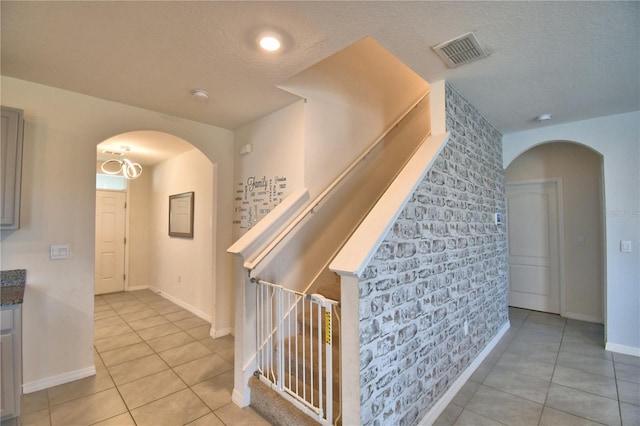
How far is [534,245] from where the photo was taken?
176 inches

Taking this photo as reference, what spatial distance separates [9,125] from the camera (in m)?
2.13

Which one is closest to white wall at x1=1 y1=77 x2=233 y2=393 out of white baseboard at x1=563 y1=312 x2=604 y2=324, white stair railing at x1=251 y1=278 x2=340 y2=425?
white stair railing at x1=251 y1=278 x2=340 y2=425

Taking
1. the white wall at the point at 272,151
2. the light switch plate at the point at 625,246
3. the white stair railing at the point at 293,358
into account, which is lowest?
the white stair railing at the point at 293,358

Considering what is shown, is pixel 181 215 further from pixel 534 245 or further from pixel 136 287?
pixel 534 245

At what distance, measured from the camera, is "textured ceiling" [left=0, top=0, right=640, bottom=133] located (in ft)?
5.20

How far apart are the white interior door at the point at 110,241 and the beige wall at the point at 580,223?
7511mm

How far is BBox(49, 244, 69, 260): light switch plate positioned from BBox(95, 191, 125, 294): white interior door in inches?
139

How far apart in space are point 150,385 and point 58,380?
799mm

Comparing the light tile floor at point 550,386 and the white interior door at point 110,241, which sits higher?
the white interior door at point 110,241

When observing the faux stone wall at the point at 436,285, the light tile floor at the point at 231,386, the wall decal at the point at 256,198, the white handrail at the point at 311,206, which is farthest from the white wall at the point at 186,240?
the faux stone wall at the point at 436,285

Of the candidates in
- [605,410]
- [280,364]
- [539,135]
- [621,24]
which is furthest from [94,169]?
[539,135]

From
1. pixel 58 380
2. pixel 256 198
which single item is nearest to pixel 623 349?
pixel 256 198

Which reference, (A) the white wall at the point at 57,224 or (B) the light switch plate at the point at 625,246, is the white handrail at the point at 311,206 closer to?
(A) the white wall at the point at 57,224

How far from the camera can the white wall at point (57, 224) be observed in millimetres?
2395
